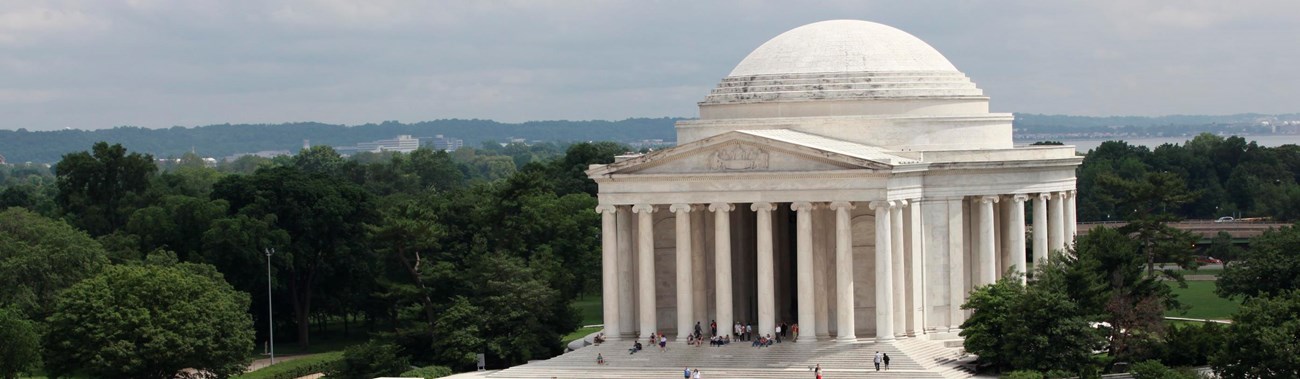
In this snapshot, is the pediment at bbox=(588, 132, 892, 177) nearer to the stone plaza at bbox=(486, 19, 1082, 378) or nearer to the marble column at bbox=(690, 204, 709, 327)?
the stone plaza at bbox=(486, 19, 1082, 378)

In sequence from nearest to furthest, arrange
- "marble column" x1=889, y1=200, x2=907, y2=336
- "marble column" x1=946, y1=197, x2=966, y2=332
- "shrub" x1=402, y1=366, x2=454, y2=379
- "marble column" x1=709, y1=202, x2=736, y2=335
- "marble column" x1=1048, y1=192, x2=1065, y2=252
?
"marble column" x1=889, y1=200, x2=907, y2=336 → "marble column" x1=709, y1=202, x2=736, y2=335 → "marble column" x1=946, y1=197, x2=966, y2=332 → "shrub" x1=402, y1=366, x2=454, y2=379 → "marble column" x1=1048, y1=192, x2=1065, y2=252

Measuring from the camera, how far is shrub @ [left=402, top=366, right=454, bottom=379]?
11162 centimetres

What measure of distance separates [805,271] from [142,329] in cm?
3195

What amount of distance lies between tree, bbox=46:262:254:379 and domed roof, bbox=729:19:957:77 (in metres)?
27.9

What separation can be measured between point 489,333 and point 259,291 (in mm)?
34810

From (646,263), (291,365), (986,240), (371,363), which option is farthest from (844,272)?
(291,365)

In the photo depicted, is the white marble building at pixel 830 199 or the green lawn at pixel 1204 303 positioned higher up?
the white marble building at pixel 830 199

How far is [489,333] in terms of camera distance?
384 ft

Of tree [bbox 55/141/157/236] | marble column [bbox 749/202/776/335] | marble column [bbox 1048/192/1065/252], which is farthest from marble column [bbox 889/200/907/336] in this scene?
tree [bbox 55/141/157/236]

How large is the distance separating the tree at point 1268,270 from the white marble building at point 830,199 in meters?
10.3

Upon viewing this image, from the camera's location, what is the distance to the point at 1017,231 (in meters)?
114

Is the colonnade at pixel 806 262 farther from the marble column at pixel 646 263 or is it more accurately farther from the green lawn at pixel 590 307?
the green lawn at pixel 590 307

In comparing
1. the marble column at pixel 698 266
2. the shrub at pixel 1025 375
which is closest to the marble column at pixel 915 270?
the shrub at pixel 1025 375

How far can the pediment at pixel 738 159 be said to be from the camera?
4144 inches
